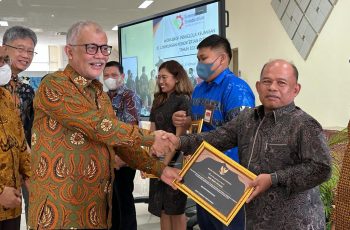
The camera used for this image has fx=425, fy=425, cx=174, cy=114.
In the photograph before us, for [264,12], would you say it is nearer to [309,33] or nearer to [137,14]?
[309,33]

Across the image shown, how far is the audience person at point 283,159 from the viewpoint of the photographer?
1.83 m

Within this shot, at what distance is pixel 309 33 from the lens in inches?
198

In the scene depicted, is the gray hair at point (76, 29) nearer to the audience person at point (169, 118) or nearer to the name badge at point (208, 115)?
the name badge at point (208, 115)

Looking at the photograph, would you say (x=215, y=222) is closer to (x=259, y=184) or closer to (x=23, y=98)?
(x=259, y=184)

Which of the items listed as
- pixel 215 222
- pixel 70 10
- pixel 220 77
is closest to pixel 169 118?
pixel 220 77

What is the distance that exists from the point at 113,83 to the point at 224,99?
1502 mm

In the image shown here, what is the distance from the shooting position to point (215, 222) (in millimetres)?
2600

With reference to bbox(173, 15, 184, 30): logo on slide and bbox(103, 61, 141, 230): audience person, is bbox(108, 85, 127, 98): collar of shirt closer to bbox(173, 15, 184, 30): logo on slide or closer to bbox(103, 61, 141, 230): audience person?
bbox(103, 61, 141, 230): audience person

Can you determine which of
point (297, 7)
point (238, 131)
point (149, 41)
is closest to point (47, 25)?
point (149, 41)

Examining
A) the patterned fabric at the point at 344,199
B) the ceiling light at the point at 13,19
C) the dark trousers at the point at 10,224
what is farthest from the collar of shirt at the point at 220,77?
the ceiling light at the point at 13,19

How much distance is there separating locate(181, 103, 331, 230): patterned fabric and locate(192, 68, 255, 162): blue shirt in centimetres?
45

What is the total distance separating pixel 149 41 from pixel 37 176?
3.57 m

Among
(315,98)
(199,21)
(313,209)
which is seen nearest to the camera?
(313,209)

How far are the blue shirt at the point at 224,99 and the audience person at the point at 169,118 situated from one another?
29.0 inches
